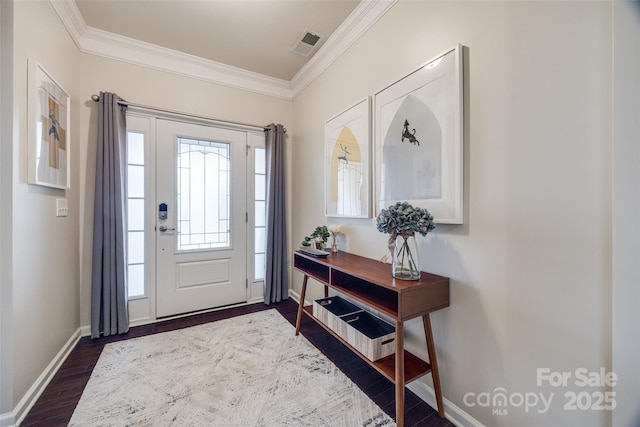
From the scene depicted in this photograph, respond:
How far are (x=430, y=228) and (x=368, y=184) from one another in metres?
0.78

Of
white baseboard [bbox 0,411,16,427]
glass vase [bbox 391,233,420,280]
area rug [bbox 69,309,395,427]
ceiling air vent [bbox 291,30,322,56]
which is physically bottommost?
area rug [bbox 69,309,395,427]

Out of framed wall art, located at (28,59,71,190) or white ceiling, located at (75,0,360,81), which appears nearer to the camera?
framed wall art, located at (28,59,71,190)

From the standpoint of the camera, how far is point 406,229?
1.42 metres

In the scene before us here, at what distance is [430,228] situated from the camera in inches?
55.1

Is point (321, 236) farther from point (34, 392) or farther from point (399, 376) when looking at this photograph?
point (34, 392)

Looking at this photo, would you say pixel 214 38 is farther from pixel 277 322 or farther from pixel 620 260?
pixel 620 260

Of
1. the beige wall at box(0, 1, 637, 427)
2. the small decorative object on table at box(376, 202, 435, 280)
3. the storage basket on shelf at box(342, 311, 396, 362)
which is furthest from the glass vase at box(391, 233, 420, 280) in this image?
the storage basket on shelf at box(342, 311, 396, 362)

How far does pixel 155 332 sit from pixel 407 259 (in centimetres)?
250

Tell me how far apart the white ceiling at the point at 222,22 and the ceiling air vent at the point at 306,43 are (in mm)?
41

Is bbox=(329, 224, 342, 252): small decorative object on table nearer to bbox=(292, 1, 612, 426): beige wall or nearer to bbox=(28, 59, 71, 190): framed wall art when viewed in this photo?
bbox=(292, 1, 612, 426): beige wall

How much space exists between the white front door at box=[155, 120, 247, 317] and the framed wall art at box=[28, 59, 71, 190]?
76cm

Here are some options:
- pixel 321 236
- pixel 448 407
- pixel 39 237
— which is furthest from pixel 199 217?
pixel 448 407

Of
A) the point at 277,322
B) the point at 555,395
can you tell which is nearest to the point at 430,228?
the point at 555,395

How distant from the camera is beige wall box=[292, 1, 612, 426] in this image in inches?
38.7
